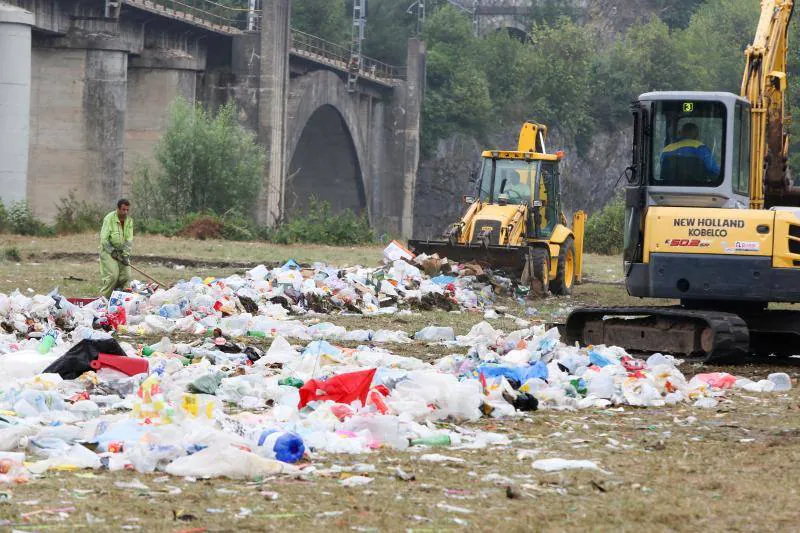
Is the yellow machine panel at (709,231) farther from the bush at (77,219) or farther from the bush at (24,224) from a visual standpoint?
the bush at (77,219)

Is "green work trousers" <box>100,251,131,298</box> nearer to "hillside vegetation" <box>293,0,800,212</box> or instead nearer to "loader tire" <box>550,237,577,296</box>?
"loader tire" <box>550,237,577,296</box>

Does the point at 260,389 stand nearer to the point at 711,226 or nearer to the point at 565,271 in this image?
the point at 711,226

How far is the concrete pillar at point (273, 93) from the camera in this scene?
4991 cm

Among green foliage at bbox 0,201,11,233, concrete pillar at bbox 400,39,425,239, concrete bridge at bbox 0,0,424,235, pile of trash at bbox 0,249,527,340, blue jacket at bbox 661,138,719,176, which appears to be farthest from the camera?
concrete pillar at bbox 400,39,425,239

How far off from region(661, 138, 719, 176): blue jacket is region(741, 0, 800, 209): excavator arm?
72 centimetres

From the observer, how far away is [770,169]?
1587 cm

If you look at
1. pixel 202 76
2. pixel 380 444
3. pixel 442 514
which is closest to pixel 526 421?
pixel 380 444

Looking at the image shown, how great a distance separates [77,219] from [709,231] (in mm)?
25774

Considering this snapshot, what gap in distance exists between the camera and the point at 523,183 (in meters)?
22.8

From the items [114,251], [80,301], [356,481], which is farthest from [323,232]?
[356,481]

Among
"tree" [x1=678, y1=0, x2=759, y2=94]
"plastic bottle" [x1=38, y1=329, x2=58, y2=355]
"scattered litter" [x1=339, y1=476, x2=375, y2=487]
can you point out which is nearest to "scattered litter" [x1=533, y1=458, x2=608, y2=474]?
"scattered litter" [x1=339, y1=476, x2=375, y2=487]

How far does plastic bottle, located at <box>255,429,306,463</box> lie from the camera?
7.04 m

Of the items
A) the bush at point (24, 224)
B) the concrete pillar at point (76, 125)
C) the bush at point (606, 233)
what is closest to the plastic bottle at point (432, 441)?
the bush at point (24, 224)

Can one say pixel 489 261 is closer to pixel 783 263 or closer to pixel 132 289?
pixel 132 289
